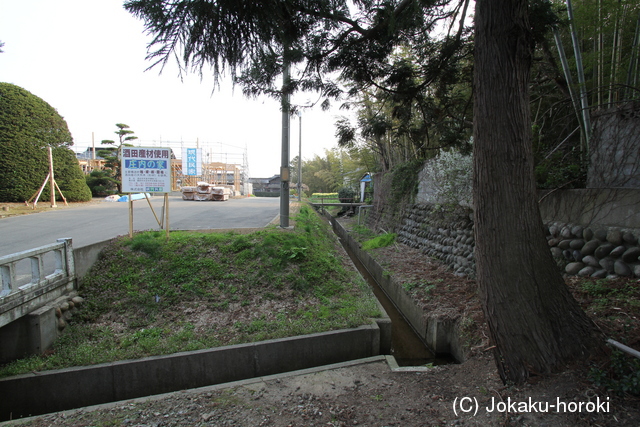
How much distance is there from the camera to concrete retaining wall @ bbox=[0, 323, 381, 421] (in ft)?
11.4

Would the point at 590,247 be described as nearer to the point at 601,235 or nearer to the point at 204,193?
the point at 601,235

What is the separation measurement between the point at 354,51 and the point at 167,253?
4.67m

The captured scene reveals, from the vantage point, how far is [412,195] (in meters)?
11.0

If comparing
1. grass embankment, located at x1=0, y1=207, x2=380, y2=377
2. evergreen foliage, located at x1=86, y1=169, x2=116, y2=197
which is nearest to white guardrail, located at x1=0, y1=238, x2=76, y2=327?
grass embankment, located at x1=0, y1=207, x2=380, y2=377

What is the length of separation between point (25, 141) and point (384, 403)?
16.3 meters

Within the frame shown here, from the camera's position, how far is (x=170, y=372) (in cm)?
377

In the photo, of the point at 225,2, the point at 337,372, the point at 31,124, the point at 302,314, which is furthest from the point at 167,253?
the point at 31,124

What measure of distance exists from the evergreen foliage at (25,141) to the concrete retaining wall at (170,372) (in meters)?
12.7

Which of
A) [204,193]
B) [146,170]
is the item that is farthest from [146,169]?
[204,193]

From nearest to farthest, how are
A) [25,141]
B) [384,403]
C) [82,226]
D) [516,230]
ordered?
[516,230] < [384,403] < [82,226] < [25,141]

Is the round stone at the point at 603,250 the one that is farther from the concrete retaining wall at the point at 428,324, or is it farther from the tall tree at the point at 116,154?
the tall tree at the point at 116,154

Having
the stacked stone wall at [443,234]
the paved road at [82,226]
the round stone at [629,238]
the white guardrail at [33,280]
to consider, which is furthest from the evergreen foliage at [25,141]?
the round stone at [629,238]

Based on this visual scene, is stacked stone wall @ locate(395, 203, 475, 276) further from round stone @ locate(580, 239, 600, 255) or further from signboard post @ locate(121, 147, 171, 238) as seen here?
signboard post @ locate(121, 147, 171, 238)

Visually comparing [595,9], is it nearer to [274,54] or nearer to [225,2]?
[274,54]
